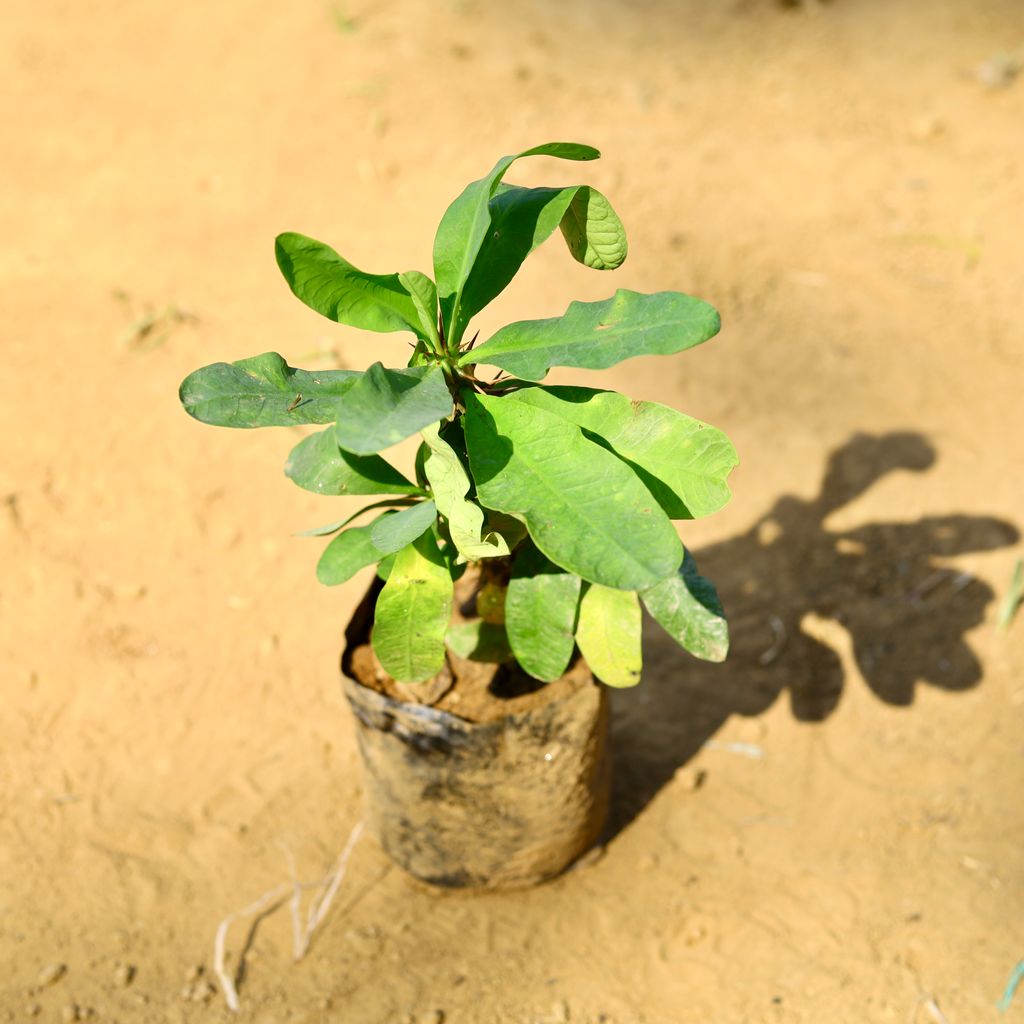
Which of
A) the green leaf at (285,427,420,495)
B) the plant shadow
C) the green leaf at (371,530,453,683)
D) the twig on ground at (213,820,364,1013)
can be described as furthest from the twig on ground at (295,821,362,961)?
the green leaf at (285,427,420,495)

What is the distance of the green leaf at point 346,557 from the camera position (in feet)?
6.37

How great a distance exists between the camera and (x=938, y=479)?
3350mm

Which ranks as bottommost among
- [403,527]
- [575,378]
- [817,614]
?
[817,614]

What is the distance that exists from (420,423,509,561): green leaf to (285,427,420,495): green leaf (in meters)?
0.12

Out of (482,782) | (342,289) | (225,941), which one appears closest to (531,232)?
(342,289)

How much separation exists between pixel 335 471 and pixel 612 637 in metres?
0.60

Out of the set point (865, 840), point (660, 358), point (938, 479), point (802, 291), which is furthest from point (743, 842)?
point (802, 291)

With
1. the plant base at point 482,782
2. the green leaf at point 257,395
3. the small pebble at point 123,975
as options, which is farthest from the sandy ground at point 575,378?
the green leaf at point 257,395

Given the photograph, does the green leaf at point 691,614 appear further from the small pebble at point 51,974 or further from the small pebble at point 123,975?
the small pebble at point 51,974

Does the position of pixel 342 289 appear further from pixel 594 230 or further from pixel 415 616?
pixel 415 616

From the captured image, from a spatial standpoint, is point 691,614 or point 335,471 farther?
point 691,614

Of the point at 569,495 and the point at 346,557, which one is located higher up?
the point at 569,495

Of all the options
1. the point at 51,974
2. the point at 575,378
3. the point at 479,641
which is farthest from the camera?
the point at 575,378

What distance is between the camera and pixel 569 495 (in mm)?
1678
